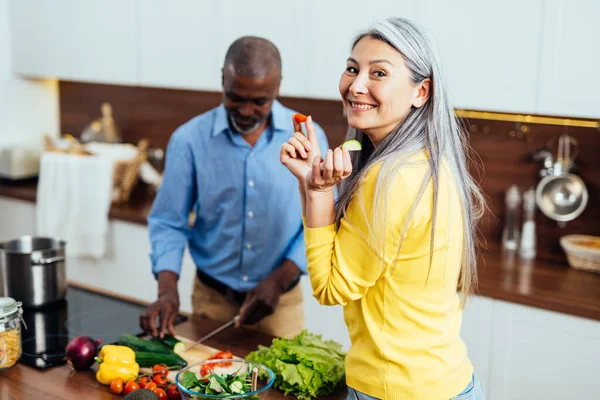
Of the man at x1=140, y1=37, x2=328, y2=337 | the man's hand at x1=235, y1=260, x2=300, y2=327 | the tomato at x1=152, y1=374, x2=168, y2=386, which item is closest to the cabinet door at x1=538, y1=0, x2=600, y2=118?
the man at x1=140, y1=37, x2=328, y2=337

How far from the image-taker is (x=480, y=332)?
2686 millimetres

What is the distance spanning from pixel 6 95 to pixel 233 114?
236 cm

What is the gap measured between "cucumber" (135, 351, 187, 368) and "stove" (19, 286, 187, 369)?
221mm

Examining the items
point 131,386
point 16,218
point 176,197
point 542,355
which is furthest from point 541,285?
point 16,218

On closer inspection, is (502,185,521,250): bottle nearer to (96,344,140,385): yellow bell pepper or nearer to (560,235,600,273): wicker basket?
(560,235,600,273): wicker basket

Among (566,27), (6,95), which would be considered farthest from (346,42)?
(6,95)

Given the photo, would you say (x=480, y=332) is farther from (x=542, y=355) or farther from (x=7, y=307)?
→ (x=7, y=307)

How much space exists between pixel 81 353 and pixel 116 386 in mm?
156

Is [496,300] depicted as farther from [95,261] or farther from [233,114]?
[95,261]

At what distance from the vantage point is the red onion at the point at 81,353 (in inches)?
69.1

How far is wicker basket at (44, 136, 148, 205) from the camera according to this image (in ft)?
12.1

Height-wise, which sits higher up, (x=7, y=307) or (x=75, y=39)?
(x=75, y=39)

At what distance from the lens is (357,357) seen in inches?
58.5

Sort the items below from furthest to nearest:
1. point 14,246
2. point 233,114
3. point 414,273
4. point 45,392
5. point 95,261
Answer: point 95,261 < point 14,246 < point 233,114 < point 45,392 < point 414,273
